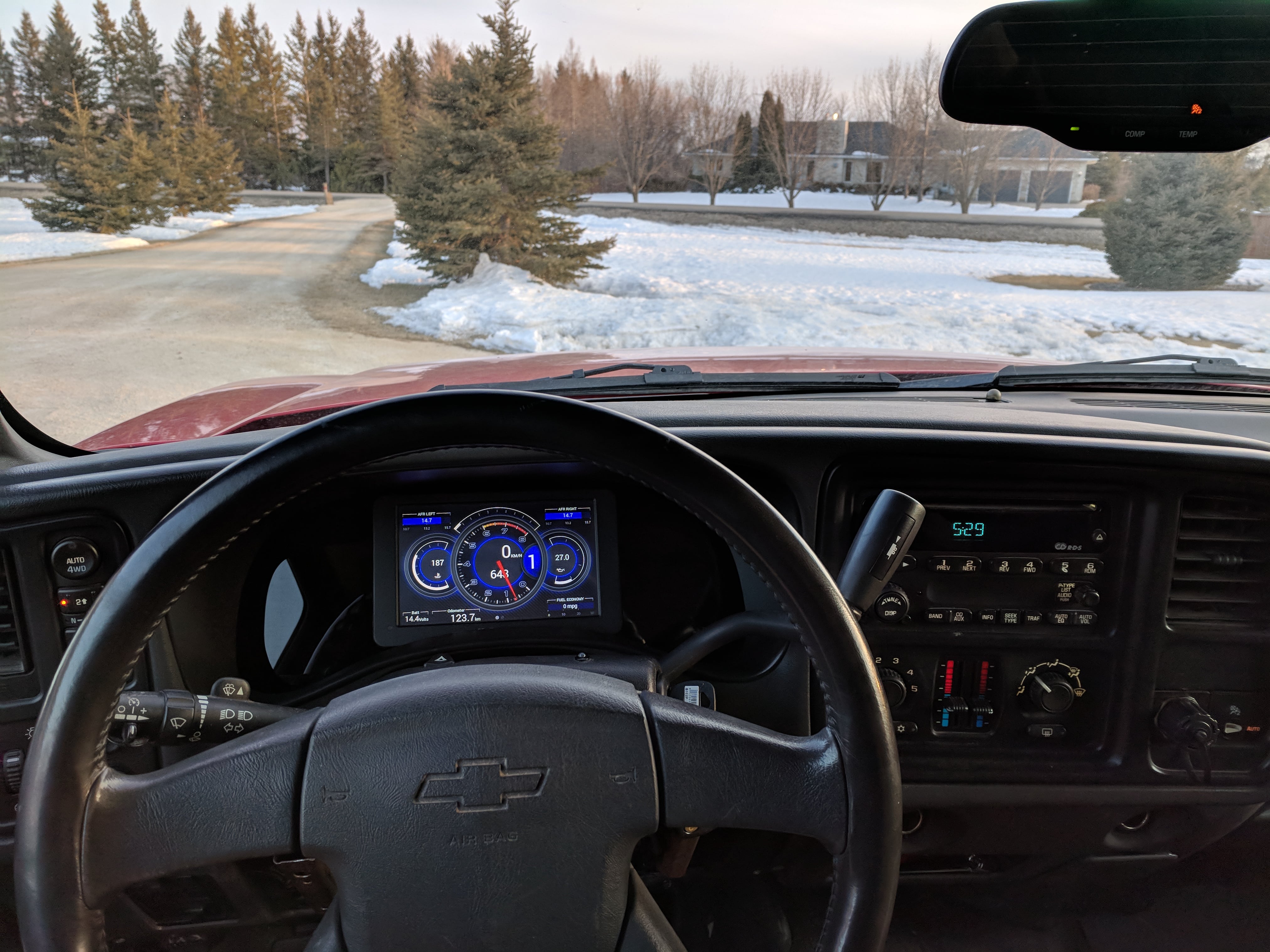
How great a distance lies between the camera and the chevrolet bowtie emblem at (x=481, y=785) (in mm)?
1062

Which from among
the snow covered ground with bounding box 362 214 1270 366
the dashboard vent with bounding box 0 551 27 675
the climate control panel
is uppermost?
the snow covered ground with bounding box 362 214 1270 366

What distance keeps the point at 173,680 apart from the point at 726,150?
2044 mm

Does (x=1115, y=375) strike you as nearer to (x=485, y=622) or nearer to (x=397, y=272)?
(x=485, y=622)

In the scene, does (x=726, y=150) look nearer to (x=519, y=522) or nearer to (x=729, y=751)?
(x=519, y=522)

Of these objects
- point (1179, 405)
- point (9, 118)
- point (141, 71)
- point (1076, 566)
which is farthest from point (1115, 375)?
point (9, 118)

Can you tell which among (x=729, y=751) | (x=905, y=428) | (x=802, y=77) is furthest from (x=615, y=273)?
(x=729, y=751)

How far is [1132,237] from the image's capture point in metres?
2.78

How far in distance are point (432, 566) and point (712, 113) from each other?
1.62m

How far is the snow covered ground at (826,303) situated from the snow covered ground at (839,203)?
0.75 feet

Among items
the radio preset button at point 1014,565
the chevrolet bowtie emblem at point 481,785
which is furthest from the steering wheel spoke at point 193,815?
the radio preset button at point 1014,565

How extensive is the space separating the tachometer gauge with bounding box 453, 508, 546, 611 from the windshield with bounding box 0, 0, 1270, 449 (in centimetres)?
54

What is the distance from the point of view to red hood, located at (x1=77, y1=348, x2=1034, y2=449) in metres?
2.19

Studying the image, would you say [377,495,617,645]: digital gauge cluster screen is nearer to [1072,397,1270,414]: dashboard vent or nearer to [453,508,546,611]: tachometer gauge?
[453,508,546,611]: tachometer gauge

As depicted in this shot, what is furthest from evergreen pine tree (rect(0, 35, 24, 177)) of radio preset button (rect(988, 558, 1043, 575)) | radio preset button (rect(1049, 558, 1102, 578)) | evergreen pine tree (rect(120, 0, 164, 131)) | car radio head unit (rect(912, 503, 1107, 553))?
radio preset button (rect(1049, 558, 1102, 578))
